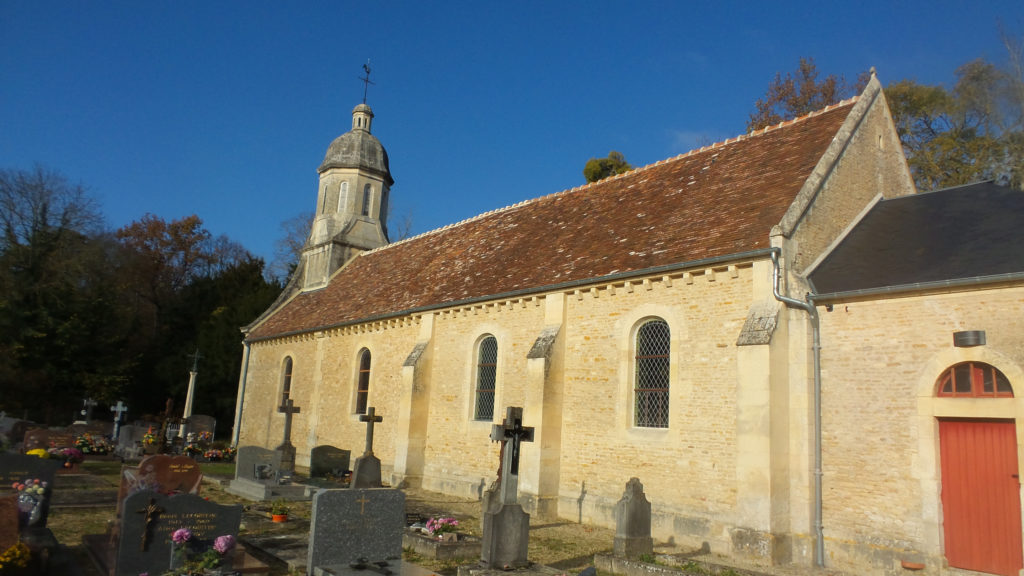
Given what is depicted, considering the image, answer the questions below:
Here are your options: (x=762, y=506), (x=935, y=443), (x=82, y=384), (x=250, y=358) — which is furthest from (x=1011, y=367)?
(x=82, y=384)

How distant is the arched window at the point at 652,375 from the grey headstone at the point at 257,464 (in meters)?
8.54

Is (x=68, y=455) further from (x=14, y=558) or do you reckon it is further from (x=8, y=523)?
(x=14, y=558)

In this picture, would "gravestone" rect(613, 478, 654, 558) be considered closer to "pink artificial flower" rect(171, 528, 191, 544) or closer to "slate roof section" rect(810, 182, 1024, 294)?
"slate roof section" rect(810, 182, 1024, 294)

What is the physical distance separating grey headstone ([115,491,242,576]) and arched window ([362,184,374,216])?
22.3 meters

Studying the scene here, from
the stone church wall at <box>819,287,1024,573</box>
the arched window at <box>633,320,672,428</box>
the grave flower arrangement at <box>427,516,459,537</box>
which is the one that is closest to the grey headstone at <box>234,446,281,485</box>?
the grave flower arrangement at <box>427,516,459,537</box>

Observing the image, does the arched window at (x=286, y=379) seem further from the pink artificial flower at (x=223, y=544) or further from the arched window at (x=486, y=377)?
the pink artificial flower at (x=223, y=544)

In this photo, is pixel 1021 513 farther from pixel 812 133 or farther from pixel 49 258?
pixel 49 258

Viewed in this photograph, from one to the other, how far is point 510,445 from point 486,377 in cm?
704

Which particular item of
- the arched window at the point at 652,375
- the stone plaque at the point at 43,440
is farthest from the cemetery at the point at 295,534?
the stone plaque at the point at 43,440

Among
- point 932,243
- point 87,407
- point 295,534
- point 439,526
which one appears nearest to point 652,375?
point 439,526

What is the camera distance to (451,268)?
1959 centimetres

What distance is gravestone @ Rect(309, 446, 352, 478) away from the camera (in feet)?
57.1

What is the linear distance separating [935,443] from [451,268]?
1305 centimetres

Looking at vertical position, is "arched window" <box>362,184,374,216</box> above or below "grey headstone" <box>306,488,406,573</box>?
above
